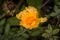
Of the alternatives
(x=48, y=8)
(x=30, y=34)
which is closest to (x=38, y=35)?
(x=30, y=34)

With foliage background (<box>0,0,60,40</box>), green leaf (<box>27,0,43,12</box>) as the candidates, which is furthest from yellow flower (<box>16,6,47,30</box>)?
green leaf (<box>27,0,43,12</box>)

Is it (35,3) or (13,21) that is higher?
(35,3)

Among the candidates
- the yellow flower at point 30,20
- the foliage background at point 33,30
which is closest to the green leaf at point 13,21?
the foliage background at point 33,30

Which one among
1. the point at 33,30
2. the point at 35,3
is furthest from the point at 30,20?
the point at 35,3

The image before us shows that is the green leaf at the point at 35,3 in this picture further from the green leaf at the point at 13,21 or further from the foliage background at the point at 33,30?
the green leaf at the point at 13,21

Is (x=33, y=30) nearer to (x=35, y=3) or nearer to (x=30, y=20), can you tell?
(x=30, y=20)

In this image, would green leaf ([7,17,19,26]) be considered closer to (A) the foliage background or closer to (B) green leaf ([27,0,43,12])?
(A) the foliage background

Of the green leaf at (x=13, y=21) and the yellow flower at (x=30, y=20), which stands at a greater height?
the green leaf at (x=13, y=21)

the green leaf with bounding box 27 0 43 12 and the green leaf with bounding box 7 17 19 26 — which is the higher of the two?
the green leaf with bounding box 27 0 43 12
